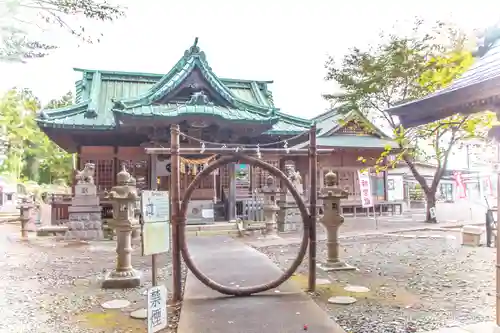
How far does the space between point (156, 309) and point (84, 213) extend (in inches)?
331

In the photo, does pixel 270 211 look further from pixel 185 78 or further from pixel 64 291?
pixel 64 291

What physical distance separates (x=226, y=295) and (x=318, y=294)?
1173 millimetres

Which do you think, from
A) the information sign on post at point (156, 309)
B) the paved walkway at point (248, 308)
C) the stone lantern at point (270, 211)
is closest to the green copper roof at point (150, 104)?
the stone lantern at point (270, 211)

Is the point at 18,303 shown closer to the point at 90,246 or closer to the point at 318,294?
the point at 318,294

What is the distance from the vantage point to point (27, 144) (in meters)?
12.5

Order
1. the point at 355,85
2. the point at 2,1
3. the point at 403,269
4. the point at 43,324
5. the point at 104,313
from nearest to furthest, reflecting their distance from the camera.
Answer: the point at 2,1
the point at 43,324
the point at 104,313
the point at 403,269
the point at 355,85

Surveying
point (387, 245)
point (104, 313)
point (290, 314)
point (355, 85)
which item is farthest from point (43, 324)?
point (355, 85)

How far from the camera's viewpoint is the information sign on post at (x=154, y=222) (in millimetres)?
4262

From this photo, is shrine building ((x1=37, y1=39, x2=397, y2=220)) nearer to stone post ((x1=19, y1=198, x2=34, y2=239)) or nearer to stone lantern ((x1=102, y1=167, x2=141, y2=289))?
stone post ((x1=19, y1=198, x2=34, y2=239))

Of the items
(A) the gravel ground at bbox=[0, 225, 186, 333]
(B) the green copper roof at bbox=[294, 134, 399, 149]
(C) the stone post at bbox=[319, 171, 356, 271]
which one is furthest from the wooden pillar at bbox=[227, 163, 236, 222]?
(C) the stone post at bbox=[319, 171, 356, 271]

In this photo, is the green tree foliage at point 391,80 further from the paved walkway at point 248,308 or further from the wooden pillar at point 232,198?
the paved walkway at point 248,308

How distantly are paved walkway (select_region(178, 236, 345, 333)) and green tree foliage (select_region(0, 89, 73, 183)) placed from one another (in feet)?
12.3

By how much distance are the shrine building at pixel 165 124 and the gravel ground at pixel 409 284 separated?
387 cm

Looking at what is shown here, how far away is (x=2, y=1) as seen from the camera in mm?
3781
